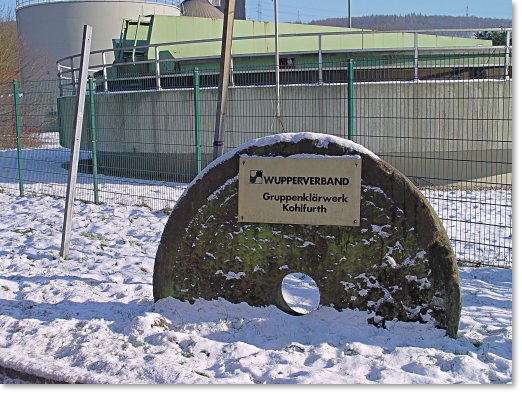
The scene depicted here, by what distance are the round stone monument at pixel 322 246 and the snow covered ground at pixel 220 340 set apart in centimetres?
13

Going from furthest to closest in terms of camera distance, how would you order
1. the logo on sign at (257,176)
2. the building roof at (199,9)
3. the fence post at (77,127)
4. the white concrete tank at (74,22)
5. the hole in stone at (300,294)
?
the white concrete tank at (74,22) → the building roof at (199,9) → the fence post at (77,127) → the hole in stone at (300,294) → the logo on sign at (257,176)

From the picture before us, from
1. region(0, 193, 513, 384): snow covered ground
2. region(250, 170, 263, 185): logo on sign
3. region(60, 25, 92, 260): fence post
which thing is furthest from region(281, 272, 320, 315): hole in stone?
region(60, 25, 92, 260): fence post

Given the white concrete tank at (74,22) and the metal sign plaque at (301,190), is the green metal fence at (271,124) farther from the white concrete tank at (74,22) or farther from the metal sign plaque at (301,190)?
the white concrete tank at (74,22)

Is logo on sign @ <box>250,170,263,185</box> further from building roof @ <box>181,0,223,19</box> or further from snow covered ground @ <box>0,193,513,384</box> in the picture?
building roof @ <box>181,0,223,19</box>

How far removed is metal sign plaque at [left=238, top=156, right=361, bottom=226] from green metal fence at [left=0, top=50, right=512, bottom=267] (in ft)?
15.7

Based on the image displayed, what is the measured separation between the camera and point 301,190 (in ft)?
16.6

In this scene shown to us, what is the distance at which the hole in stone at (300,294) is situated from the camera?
5.69m

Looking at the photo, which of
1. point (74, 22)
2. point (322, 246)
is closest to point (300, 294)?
point (322, 246)

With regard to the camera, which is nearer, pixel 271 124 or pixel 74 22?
pixel 271 124

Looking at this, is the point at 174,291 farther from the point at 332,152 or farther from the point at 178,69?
the point at 178,69

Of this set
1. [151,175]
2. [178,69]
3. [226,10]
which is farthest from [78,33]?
[226,10]

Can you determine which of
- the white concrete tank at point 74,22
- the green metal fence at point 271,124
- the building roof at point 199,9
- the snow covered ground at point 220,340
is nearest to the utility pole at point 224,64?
the snow covered ground at point 220,340

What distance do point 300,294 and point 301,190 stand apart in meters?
1.30

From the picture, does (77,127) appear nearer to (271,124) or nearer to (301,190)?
(301,190)
